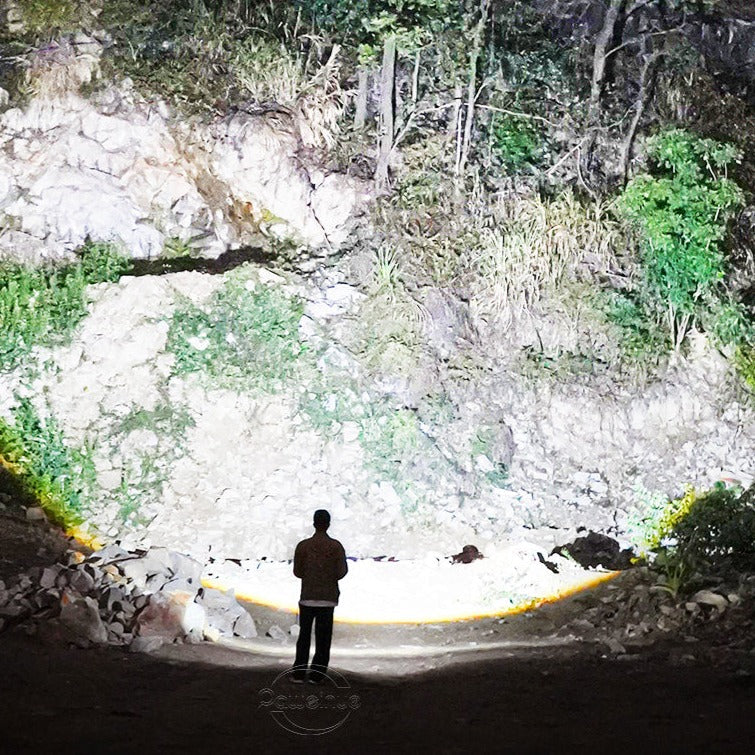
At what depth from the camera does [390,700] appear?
15.2ft

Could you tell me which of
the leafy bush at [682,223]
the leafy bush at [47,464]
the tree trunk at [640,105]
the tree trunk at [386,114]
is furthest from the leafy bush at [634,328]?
the leafy bush at [47,464]

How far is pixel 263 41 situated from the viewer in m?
10.7

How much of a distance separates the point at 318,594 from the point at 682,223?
21.0ft

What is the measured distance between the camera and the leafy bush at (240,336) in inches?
341

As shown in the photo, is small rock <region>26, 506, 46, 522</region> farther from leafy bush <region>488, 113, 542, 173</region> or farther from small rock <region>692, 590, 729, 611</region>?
leafy bush <region>488, 113, 542, 173</region>

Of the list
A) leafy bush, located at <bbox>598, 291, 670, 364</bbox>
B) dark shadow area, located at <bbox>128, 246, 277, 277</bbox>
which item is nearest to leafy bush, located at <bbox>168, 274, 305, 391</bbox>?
dark shadow area, located at <bbox>128, 246, 277, 277</bbox>

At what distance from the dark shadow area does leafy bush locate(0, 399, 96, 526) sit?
2151 mm

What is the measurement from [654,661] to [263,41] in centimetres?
876

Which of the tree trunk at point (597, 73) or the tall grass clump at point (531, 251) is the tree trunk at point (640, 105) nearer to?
the tree trunk at point (597, 73)

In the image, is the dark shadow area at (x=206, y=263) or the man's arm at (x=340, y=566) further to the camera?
the dark shadow area at (x=206, y=263)

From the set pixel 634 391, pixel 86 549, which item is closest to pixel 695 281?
pixel 634 391

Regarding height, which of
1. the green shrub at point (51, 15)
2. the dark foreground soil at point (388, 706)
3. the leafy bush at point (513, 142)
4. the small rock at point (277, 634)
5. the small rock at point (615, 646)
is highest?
the green shrub at point (51, 15)

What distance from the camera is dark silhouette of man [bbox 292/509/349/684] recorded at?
500 centimetres

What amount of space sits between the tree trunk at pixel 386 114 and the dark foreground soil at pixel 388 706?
6.60m
